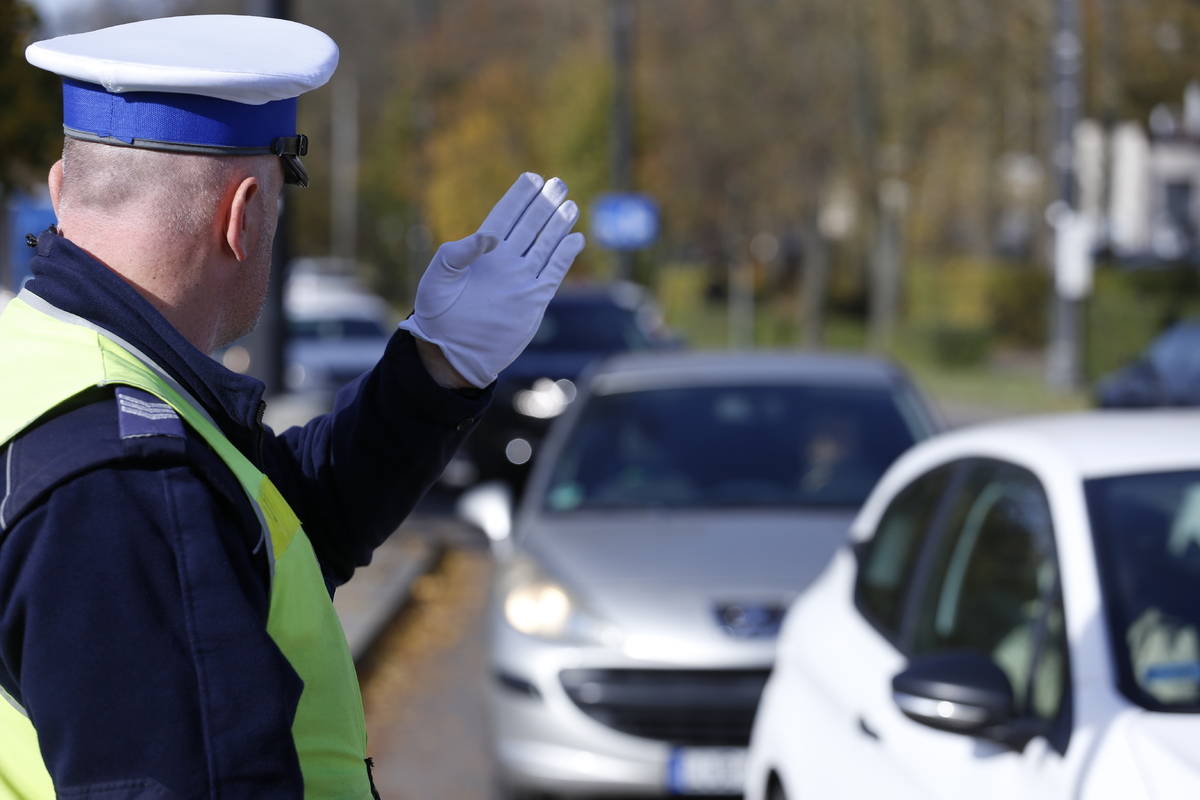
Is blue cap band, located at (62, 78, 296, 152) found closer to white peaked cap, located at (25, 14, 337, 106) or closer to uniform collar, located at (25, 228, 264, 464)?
white peaked cap, located at (25, 14, 337, 106)

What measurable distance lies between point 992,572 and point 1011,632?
0.14m

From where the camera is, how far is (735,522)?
5.70 meters

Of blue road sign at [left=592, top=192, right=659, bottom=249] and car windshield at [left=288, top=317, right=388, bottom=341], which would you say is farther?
blue road sign at [left=592, top=192, right=659, bottom=249]

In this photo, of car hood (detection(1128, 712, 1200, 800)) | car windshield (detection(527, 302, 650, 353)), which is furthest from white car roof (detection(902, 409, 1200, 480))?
car windshield (detection(527, 302, 650, 353))

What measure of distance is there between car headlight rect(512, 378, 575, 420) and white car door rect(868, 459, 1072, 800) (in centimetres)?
919

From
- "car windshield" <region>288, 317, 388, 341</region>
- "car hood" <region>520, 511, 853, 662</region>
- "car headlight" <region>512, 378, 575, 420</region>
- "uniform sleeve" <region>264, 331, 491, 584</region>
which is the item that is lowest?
"car windshield" <region>288, 317, 388, 341</region>

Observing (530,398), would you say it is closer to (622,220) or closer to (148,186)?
(622,220)

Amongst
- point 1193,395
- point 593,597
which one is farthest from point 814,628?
point 1193,395

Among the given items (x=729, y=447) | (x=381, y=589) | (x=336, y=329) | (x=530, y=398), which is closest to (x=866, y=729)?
(x=729, y=447)

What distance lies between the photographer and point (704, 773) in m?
4.83

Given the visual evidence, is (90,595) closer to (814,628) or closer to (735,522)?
(814,628)

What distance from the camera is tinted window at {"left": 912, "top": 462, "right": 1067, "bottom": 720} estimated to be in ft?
10.7

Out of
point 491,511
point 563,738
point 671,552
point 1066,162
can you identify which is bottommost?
point 1066,162

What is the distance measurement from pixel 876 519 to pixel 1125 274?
27.9 m
